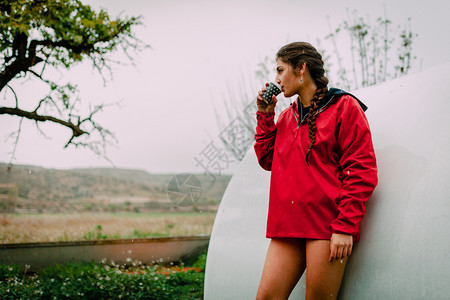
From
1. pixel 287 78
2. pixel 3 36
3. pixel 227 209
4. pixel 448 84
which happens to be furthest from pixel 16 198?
pixel 448 84

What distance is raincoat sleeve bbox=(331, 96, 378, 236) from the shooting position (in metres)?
1.77

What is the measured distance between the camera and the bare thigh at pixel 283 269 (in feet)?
6.40

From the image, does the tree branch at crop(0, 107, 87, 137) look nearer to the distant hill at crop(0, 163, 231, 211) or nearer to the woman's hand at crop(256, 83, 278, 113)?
the distant hill at crop(0, 163, 231, 211)

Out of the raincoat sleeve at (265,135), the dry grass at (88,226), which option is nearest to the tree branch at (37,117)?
the dry grass at (88,226)

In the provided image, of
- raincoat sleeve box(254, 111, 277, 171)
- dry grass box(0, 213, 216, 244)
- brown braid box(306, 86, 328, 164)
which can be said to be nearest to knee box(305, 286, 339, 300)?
brown braid box(306, 86, 328, 164)

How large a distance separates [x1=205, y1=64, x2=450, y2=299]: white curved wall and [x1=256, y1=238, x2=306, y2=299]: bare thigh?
309 mm

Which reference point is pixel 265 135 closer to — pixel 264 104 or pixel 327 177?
pixel 264 104

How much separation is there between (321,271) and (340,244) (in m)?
0.17

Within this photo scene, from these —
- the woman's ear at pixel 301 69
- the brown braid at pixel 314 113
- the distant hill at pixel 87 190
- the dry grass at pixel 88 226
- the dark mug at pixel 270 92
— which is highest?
the woman's ear at pixel 301 69

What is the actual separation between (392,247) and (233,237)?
1444 millimetres

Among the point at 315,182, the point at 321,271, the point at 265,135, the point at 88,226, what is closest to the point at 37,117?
the point at 265,135

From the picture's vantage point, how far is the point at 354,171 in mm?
1796

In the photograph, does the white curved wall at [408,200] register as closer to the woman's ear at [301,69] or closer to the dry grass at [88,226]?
the woman's ear at [301,69]

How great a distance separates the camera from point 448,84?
7.23 feet
